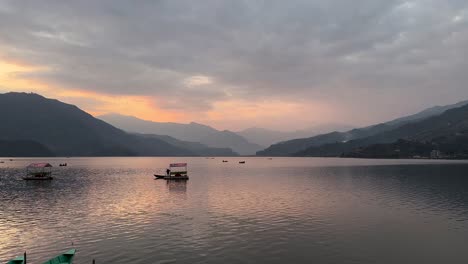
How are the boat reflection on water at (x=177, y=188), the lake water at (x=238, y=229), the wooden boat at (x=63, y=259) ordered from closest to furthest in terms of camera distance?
the wooden boat at (x=63, y=259)
the lake water at (x=238, y=229)
the boat reflection on water at (x=177, y=188)


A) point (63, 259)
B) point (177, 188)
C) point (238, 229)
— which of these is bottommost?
point (238, 229)

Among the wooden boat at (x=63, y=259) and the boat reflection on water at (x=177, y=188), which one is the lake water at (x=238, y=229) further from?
the boat reflection on water at (x=177, y=188)

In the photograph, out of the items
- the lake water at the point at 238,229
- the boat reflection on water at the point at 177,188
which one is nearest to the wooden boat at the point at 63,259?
the lake water at the point at 238,229

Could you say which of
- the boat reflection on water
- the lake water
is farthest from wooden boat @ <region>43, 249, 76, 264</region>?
the boat reflection on water

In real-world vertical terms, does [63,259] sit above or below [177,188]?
below

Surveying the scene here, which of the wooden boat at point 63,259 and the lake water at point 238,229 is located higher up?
the wooden boat at point 63,259

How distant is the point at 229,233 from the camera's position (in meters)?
49.4

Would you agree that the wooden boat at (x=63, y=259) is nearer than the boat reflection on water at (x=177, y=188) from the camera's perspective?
Yes

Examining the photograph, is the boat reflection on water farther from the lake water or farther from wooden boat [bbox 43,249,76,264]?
wooden boat [bbox 43,249,76,264]

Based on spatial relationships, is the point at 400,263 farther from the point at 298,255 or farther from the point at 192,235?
the point at 192,235

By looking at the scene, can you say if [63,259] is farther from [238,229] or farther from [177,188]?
[177,188]

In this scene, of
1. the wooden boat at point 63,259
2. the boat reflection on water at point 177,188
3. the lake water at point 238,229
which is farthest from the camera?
the boat reflection on water at point 177,188

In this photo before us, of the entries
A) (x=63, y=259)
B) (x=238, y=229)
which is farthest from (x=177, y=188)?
(x=63, y=259)

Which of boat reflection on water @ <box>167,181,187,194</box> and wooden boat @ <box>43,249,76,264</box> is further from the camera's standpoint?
boat reflection on water @ <box>167,181,187,194</box>
